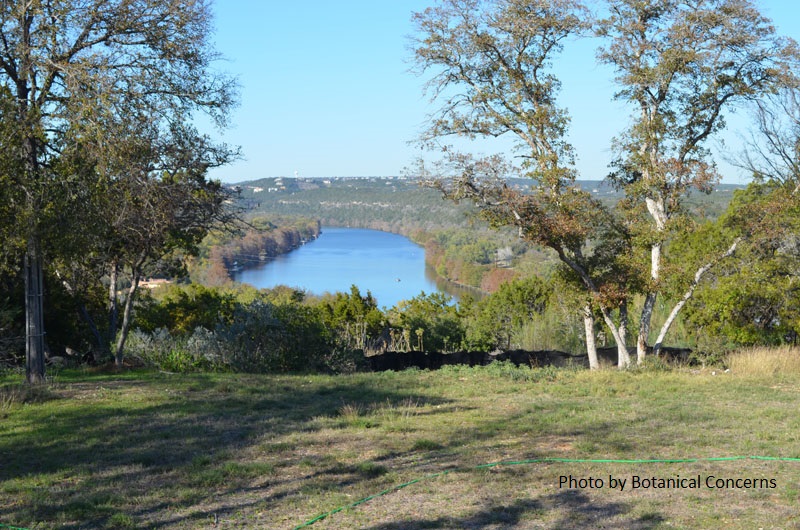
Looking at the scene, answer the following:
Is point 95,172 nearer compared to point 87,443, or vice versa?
point 87,443

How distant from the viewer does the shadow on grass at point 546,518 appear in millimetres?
4375

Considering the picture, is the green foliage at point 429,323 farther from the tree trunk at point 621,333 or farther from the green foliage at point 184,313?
the tree trunk at point 621,333

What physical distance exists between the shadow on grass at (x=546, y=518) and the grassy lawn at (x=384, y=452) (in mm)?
16

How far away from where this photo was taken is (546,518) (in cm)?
449

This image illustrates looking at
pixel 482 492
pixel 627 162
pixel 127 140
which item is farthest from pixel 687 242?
pixel 482 492

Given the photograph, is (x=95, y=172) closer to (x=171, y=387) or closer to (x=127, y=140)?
(x=127, y=140)

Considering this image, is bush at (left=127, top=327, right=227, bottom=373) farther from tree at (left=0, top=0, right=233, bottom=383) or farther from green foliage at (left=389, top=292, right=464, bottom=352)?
green foliage at (left=389, top=292, right=464, bottom=352)

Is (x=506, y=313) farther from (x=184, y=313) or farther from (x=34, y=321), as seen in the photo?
(x=34, y=321)

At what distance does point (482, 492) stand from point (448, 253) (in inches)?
2657

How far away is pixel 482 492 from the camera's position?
4.99 meters

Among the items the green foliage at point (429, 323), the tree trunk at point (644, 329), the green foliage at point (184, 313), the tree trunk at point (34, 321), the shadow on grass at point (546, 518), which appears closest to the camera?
the shadow on grass at point (546, 518)

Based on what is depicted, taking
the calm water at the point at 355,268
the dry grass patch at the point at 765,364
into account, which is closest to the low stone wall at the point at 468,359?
the dry grass patch at the point at 765,364

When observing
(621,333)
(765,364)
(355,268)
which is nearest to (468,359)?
(621,333)

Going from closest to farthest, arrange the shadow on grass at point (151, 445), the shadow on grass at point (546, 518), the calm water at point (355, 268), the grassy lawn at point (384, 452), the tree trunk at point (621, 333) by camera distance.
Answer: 1. the shadow on grass at point (546, 518)
2. the grassy lawn at point (384, 452)
3. the shadow on grass at point (151, 445)
4. the tree trunk at point (621, 333)
5. the calm water at point (355, 268)
